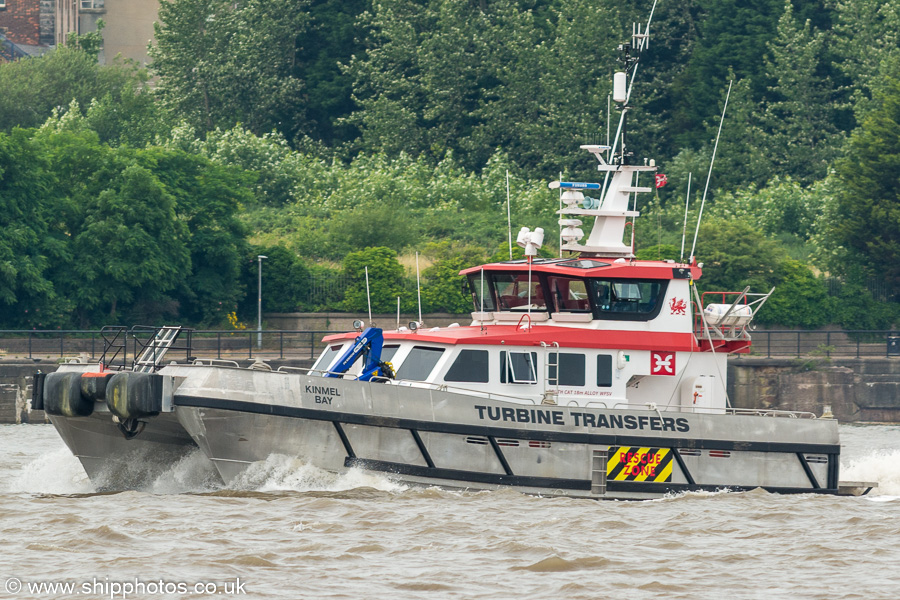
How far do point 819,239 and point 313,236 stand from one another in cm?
1863

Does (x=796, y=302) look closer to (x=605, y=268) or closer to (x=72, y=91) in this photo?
(x=605, y=268)

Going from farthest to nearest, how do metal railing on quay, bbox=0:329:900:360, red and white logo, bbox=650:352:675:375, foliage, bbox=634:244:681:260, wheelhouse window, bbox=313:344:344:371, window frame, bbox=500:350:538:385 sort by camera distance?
foliage, bbox=634:244:681:260, metal railing on quay, bbox=0:329:900:360, wheelhouse window, bbox=313:344:344:371, red and white logo, bbox=650:352:675:375, window frame, bbox=500:350:538:385

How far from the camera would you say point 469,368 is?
20.2 m

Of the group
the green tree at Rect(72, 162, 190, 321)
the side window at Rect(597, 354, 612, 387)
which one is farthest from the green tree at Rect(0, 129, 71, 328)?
the side window at Rect(597, 354, 612, 387)

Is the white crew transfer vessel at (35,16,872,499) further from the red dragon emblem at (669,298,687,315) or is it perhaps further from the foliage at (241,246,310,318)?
the foliage at (241,246,310,318)

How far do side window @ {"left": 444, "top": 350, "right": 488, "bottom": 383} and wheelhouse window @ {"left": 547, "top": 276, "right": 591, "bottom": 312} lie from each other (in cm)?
144

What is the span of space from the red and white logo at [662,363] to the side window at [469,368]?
8.35ft

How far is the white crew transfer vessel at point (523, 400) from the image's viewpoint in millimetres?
18703

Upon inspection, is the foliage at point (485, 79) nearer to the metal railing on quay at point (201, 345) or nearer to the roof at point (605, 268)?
the metal railing on quay at point (201, 345)

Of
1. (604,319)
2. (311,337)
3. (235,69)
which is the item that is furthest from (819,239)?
(604,319)

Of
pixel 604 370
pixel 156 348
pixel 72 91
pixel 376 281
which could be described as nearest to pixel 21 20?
pixel 72 91

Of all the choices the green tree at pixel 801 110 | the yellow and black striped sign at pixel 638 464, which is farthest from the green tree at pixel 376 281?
the yellow and black striped sign at pixel 638 464

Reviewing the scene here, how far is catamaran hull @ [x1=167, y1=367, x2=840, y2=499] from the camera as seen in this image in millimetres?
18625

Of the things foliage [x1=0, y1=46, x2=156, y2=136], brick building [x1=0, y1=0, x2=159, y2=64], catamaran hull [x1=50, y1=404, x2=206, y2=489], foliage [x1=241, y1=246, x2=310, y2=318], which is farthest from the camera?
brick building [x1=0, y1=0, x2=159, y2=64]
